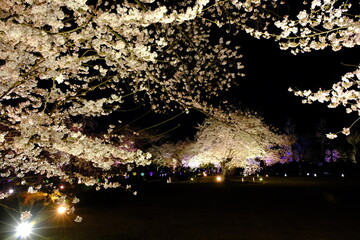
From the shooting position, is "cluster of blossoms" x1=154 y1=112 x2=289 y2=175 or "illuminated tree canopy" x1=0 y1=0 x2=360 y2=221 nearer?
"illuminated tree canopy" x1=0 y1=0 x2=360 y2=221

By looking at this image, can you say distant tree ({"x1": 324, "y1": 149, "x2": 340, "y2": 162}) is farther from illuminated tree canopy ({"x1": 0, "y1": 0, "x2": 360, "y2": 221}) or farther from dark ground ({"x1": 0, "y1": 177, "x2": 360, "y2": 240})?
illuminated tree canopy ({"x1": 0, "y1": 0, "x2": 360, "y2": 221})

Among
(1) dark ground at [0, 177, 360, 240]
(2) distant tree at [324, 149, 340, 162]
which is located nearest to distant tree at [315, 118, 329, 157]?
(2) distant tree at [324, 149, 340, 162]

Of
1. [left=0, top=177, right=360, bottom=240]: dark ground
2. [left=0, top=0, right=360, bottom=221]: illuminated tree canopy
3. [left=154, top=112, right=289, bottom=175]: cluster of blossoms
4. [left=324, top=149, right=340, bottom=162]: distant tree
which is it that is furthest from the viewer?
[left=324, top=149, right=340, bottom=162]: distant tree

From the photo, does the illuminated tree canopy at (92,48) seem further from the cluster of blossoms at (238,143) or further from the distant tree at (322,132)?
the distant tree at (322,132)

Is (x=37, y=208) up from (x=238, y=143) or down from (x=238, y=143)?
down

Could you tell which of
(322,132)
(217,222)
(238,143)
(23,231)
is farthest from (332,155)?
(23,231)

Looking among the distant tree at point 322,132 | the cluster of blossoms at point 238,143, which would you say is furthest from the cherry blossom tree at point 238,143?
the distant tree at point 322,132

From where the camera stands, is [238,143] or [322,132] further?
[322,132]

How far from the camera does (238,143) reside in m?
23.3

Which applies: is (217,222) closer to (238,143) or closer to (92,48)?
(92,48)

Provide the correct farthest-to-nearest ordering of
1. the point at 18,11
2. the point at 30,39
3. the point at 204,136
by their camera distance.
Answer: the point at 204,136 → the point at 18,11 → the point at 30,39

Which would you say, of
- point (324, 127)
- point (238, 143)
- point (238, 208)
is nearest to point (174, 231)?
point (238, 208)

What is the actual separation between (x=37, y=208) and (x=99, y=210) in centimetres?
264

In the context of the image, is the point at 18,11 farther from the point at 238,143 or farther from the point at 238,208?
the point at 238,143
